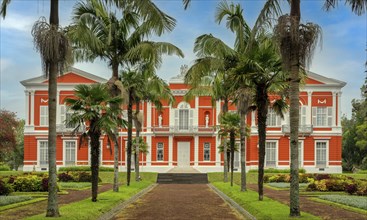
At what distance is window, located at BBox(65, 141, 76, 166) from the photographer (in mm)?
54375

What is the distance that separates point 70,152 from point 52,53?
135 ft

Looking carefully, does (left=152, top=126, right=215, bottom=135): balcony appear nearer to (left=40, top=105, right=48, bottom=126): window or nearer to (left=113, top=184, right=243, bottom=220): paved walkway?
(left=40, top=105, right=48, bottom=126): window

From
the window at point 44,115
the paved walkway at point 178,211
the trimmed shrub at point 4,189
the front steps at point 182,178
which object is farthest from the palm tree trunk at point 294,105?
the window at point 44,115

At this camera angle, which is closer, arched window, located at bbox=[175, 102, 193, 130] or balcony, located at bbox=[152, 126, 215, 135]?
balcony, located at bbox=[152, 126, 215, 135]

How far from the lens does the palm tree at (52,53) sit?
1439 centimetres

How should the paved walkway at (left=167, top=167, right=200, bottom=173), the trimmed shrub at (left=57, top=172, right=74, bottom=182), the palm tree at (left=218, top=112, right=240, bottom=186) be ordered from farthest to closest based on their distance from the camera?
the paved walkway at (left=167, top=167, right=200, bottom=173)
the trimmed shrub at (left=57, top=172, right=74, bottom=182)
the palm tree at (left=218, top=112, right=240, bottom=186)

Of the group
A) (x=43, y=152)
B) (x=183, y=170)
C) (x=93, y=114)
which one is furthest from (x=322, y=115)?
(x=93, y=114)

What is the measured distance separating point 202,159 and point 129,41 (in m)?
31.3

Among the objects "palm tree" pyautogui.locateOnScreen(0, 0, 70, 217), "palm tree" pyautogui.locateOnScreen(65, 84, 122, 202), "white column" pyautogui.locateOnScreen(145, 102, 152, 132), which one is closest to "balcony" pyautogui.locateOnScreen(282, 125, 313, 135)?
"white column" pyautogui.locateOnScreen(145, 102, 152, 132)

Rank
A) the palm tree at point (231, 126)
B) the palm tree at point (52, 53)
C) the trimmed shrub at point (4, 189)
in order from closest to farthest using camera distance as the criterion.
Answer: the palm tree at point (52, 53) → the trimmed shrub at point (4, 189) → the palm tree at point (231, 126)

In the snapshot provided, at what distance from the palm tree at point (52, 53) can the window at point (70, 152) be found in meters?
40.3

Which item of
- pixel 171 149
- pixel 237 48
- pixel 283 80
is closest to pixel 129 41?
pixel 237 48

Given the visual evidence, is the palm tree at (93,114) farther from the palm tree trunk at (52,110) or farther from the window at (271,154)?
the window at (271,154)

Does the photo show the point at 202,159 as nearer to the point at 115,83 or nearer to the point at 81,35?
the point at 115,83
